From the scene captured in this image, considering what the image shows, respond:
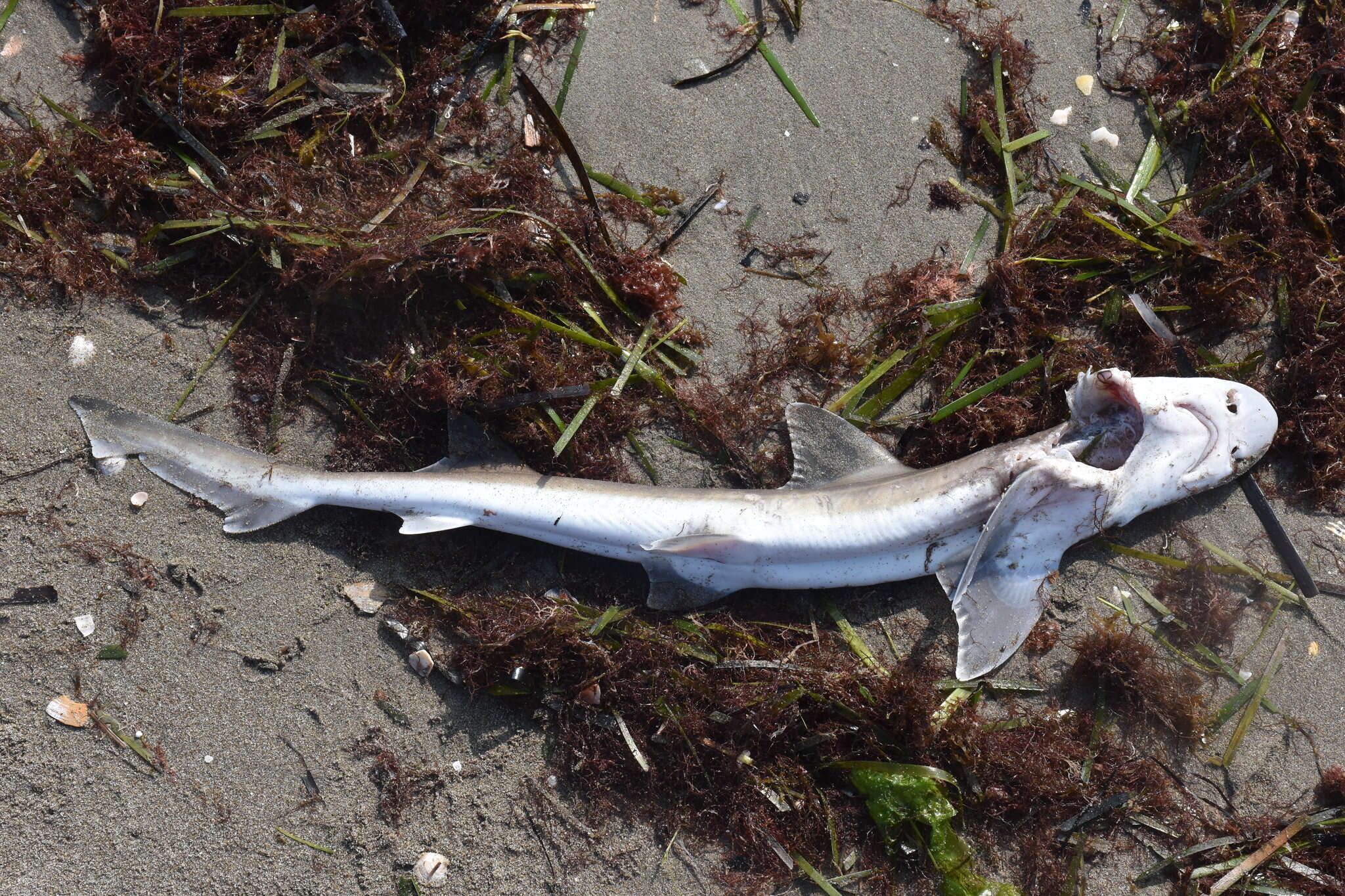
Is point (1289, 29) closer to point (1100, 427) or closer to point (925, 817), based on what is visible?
point (1100, 427)

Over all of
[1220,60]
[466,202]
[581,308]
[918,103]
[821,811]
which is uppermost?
[1220,60]

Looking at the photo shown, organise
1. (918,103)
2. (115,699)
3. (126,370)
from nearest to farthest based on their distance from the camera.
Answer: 1. (115,699)
2. (126,370)
3. (918,103)

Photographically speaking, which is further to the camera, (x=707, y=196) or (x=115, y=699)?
(x=707, y=196)

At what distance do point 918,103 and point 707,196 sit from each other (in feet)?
4.40

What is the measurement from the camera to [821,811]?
371cm

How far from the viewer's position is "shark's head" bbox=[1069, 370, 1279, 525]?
363 centimetres

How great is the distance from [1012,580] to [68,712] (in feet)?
15.6

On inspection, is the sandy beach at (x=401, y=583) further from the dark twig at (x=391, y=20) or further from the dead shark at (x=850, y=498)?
the dark twig at (x=391, y=20)

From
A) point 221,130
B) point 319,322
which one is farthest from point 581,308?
point 221,130

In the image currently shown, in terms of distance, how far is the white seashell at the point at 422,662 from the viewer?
378 centimetres

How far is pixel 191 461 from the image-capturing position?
12.4 feet

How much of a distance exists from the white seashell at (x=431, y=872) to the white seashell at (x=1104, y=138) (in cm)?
526

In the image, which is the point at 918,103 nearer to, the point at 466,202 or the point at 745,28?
the point at 745,28

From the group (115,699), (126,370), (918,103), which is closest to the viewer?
(115,699)
